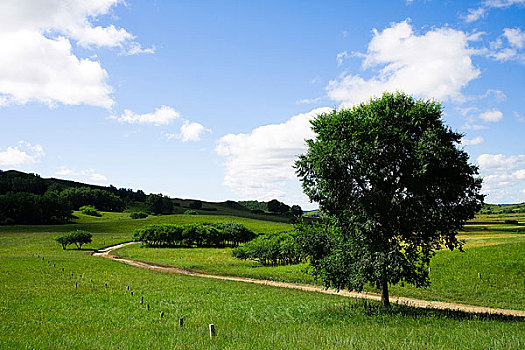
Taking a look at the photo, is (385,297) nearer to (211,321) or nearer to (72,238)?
(211,321)

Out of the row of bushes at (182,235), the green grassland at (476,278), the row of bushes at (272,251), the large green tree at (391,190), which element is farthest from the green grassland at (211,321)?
the row of bushes at (182,235)

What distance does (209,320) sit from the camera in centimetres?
1967

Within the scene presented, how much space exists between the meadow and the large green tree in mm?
3028

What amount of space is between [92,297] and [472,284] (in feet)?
121

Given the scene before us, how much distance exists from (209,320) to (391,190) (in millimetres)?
13248

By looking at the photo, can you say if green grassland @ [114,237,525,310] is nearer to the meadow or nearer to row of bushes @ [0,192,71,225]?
the meadow

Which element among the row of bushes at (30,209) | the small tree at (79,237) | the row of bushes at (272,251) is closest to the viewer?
the row of bushes at (272,251)

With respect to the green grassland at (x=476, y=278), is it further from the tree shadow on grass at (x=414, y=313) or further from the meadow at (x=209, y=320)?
the tree shadow on grass at (x=414, y=313)

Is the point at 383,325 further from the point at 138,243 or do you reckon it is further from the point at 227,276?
the point at 138,243

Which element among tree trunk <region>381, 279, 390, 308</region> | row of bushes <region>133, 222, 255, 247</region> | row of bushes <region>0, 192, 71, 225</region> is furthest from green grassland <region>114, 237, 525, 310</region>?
row of bushes <region>0, 192, 71, 225</region>

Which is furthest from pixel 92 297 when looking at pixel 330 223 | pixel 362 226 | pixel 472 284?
pixel 472 284

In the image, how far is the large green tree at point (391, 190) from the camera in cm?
1977

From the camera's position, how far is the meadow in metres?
12.9

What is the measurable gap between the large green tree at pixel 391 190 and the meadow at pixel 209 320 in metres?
3.03
